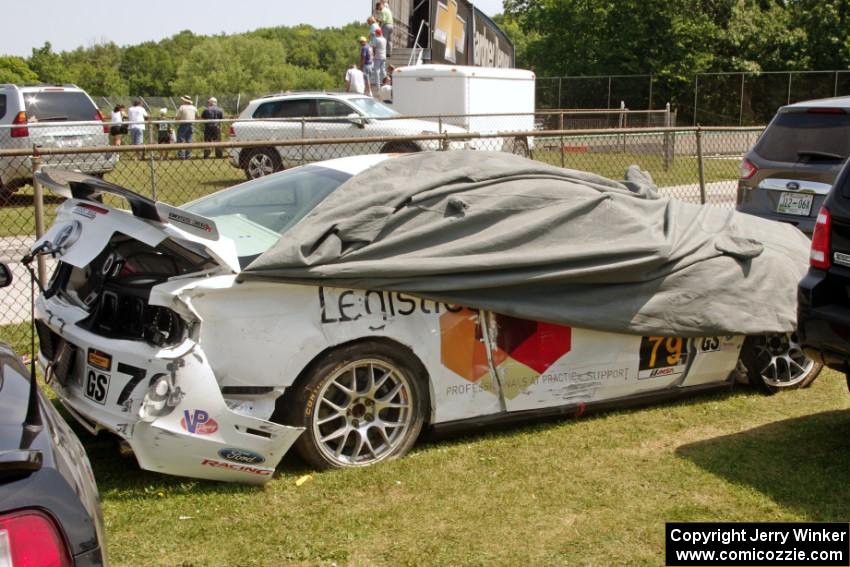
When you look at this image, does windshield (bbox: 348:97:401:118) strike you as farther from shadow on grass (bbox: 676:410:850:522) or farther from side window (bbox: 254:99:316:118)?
shadow on grass (bbox: 676:410:850:522)

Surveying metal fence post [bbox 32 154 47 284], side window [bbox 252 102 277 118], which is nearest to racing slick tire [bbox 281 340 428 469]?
metal fence post [bbox 32 154 47 284]

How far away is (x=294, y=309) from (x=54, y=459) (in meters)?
2.22

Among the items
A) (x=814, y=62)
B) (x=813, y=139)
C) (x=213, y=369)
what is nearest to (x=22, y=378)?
(x=213, y=369)

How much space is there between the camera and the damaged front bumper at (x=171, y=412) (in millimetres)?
4262

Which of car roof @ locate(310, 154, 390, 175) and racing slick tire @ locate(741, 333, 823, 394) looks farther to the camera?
racing slick tire @ locate(741, 333, 823, 394)

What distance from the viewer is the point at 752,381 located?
20.2 ft

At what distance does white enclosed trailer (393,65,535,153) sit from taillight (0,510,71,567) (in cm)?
1837

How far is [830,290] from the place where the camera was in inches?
189

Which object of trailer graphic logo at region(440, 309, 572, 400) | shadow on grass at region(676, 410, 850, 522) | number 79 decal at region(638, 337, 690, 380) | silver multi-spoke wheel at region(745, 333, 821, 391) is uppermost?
trailer graphic logo at region(440, 309, 572, 400)

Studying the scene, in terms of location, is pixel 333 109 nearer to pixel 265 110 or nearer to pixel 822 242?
pixel 265 110

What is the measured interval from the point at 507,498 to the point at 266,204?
7.01ft

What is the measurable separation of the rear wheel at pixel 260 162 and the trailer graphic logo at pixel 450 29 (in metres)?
18.2

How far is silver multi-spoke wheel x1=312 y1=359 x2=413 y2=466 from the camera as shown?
15.6ft

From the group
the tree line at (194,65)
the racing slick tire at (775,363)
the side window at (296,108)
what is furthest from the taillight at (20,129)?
the tree line at (194,65)
